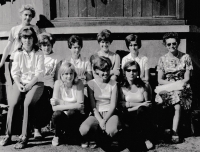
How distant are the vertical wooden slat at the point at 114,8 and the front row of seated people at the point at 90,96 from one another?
122 cm

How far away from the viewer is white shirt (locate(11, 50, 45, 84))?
12.6 ft

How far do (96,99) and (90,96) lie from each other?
0.31 feet

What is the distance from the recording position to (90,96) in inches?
144

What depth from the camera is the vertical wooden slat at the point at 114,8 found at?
4.97m

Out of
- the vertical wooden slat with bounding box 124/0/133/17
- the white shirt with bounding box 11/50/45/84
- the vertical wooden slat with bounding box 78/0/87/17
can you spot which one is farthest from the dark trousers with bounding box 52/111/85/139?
the vertical wooden slat with bounding box 124/0/133/17

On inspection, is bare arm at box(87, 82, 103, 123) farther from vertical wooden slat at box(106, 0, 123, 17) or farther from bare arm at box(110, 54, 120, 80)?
vertical wooden slat at box(106, 0, 123, 17)

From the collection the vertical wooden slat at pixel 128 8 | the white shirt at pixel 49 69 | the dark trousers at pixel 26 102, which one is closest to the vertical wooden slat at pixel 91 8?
the vertical wooden slat at pixel 128 8

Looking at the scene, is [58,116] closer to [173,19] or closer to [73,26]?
[73,26]

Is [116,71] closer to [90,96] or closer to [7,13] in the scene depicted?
[90,96]

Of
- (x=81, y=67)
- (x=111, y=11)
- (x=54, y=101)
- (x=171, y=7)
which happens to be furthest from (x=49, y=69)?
(x=171, y=7)

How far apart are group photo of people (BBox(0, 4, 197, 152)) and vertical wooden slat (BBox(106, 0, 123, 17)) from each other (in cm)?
89

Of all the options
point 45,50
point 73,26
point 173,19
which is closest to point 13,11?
point 73,26

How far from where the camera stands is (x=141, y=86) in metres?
3.71

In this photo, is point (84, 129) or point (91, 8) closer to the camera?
point (84, 129)
